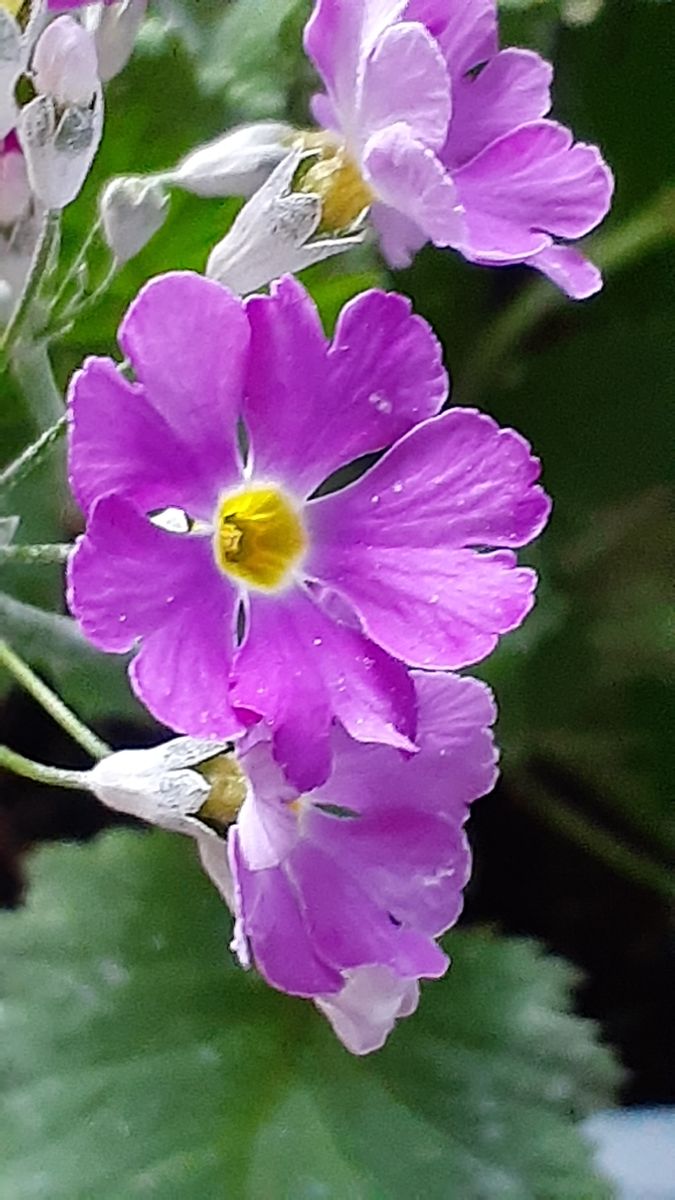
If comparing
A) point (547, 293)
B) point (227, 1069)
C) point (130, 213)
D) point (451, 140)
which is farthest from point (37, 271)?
point (547, 293)

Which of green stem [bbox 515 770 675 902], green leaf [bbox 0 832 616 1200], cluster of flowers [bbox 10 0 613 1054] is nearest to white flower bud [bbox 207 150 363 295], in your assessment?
cluster of flowers [bbox 10 0 613 1054]

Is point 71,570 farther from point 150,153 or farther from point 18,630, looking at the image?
point 150,153

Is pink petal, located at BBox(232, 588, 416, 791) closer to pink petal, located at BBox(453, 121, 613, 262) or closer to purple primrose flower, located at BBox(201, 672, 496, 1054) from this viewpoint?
purple primrose flower, located at BBox(201, 672, 496, 1054)

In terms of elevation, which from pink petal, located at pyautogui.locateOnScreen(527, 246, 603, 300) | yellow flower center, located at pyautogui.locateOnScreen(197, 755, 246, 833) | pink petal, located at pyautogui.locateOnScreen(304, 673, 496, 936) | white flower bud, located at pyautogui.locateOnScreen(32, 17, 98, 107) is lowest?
pink petal, located at pyautogui.locateOnScreen(304, 673, 496, 936)

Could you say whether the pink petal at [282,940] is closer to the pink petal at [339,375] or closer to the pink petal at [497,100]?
the pink petal at [339,375]

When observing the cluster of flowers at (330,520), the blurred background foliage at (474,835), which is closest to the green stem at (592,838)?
the blurred background foliage at (474,835)
